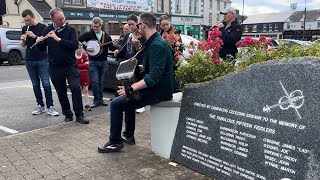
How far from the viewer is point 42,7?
27.5m

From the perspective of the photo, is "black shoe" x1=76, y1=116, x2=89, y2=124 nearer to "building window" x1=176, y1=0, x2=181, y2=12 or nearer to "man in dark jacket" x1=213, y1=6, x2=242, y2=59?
"man in dark jacket" x1=213, y1=6, x2=242, y2=59

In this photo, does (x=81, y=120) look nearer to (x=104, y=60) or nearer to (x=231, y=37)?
(x=104, y=60)

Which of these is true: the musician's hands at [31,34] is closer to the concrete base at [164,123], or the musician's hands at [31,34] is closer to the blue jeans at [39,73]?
the blue jeans at [39,73]

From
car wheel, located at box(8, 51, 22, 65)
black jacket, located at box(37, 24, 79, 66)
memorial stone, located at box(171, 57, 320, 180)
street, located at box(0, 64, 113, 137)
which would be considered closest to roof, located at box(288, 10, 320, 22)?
car wheel, located at box(8, 51, 22, 65)

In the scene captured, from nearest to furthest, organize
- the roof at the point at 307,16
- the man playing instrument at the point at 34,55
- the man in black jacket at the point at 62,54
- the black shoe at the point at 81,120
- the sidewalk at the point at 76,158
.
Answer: the sidewalk at the point at 76,158
the man in black jacket at the point at 62,54
the black shoe at the point at 81,120
the man playing instrument at the point at 34,55
the roof at the point at 307,16

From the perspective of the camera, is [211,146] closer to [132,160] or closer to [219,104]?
[219,104]

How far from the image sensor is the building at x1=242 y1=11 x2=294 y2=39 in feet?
242

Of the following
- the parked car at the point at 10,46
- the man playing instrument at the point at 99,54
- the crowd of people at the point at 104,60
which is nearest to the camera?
the crowd of people at the point at 104,60

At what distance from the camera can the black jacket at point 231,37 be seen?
236 inches

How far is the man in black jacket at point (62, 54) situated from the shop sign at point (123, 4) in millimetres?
26196

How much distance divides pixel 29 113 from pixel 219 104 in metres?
4.86

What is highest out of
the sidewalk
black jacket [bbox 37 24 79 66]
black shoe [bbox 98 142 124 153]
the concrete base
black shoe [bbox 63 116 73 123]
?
black jacket [bbox 37 24 79 66]

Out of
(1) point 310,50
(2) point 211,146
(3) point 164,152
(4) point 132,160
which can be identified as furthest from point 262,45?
(4) point 132,160

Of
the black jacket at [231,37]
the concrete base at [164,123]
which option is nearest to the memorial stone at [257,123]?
the concrete base at [164,123]
